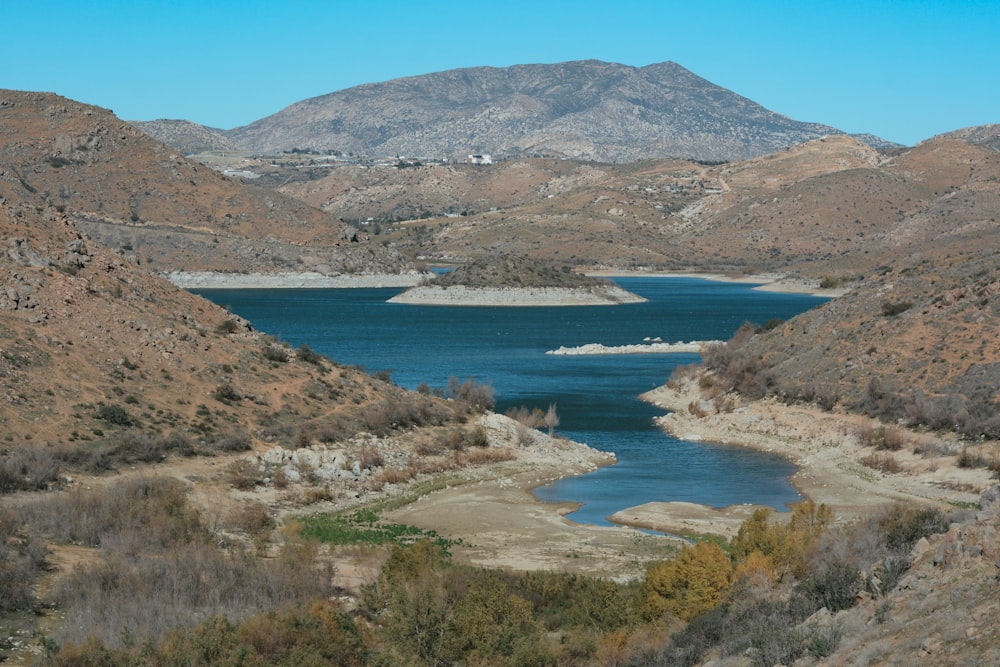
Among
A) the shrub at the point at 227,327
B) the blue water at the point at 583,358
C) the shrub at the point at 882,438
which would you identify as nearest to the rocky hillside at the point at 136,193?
the blue water at the point at 583,358

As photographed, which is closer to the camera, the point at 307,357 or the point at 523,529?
the point at 523,529

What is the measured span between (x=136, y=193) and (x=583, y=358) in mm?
107381

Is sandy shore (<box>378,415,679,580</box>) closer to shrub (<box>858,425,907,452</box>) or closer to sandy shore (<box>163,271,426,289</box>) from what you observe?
shrub (<box>858,425,907,452</box>)

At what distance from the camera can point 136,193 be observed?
180 m

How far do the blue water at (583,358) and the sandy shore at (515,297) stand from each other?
410 centimetres

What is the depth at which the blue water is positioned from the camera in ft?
143

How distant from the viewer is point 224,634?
1638 cm

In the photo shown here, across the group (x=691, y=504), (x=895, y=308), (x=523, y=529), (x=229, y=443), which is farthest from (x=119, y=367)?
(x=895, y=308)

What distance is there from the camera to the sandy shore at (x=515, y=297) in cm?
16138

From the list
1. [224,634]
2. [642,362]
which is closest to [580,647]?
[224,634]

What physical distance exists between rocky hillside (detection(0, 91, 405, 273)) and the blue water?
9177 millimetres

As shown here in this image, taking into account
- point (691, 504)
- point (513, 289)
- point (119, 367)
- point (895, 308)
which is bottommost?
point (691, 504)

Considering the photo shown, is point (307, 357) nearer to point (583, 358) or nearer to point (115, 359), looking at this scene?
point (115, 359)

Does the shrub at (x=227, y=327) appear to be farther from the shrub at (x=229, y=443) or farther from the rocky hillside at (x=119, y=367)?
the shrub at (x=229, y=443)
